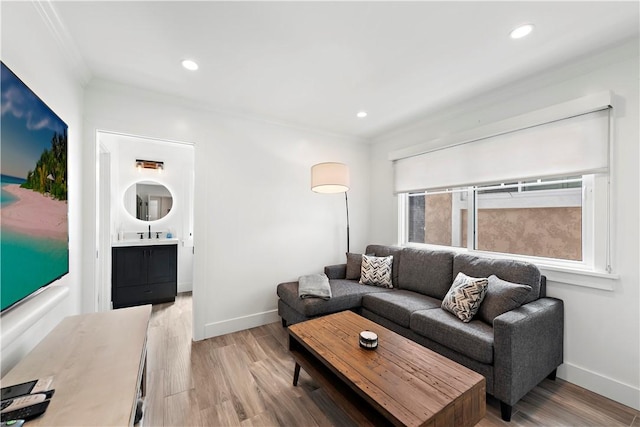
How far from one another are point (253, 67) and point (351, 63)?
0.81 m

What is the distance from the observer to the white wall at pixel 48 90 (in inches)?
47.5

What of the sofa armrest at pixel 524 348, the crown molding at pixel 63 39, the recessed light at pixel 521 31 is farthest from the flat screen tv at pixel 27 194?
the recessed light at pixel 521 31

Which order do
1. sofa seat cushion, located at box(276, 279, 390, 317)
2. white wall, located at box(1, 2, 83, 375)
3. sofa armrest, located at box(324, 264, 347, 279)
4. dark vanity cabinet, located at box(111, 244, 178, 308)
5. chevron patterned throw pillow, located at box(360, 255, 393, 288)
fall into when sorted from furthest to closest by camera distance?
dark vanity cabinet, located at box(111, 244, 178, 308)
sofa armrest, located at box(324, 264, 347, 279)
chevron patterned throw pillow, located at box(360, 255, 393, 288)
sofa seat cushion, located at box(276, 279, 390, 317)
white wall, located at box(1, 2, 83, 375)

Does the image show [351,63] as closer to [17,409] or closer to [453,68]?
[453,68]

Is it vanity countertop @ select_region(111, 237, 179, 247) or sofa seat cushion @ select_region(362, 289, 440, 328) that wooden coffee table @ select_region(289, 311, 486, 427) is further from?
vanity countertop @ select_region(111, 237, 179, 247)

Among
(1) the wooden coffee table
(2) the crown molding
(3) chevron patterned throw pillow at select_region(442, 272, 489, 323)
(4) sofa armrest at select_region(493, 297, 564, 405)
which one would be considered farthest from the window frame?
(2) the crown molding

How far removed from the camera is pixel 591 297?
78.5 inches

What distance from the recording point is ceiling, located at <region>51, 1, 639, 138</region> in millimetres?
1549

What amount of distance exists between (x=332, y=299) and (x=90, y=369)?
6.19 feet

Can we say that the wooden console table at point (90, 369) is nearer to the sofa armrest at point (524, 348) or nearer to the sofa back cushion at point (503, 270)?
the sofa armrest at point (524, 348)

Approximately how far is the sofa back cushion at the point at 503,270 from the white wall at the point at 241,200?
5.62 feet

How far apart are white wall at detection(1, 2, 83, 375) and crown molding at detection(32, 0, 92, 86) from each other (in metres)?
0.03

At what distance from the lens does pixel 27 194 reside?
45.9 inches

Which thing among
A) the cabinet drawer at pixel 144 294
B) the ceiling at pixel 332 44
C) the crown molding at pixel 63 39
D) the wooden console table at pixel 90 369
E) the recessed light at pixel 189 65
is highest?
the ceiling at pixel 332 44
